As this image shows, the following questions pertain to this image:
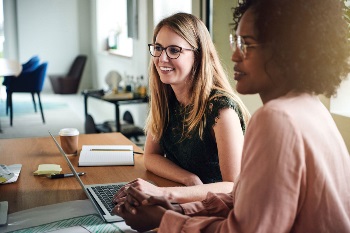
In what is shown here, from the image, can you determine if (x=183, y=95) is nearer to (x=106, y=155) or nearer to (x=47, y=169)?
(x=106, y=155)

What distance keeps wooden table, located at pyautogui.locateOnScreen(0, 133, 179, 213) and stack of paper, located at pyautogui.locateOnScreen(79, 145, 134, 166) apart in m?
0.03

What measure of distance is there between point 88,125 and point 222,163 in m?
3.00

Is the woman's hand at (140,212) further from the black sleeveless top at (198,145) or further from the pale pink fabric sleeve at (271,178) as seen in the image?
the black sleeveless top at (198,145)

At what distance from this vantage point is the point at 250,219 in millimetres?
865

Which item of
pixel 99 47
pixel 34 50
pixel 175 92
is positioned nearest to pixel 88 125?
pixel 175 92

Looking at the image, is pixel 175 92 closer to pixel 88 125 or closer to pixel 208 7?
pixel 208 7

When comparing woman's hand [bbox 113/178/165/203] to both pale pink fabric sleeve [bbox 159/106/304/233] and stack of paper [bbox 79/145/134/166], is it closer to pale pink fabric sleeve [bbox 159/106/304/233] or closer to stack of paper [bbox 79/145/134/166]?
stack of paper [bbox 79/145/134/166]

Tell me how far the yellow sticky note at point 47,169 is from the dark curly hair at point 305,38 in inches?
41.2

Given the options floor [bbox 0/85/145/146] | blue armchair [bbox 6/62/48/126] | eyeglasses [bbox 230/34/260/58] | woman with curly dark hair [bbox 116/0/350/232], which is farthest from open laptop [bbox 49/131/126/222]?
blue armchair [bbox 6/62/48/126]

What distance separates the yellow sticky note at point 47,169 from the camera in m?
1.73

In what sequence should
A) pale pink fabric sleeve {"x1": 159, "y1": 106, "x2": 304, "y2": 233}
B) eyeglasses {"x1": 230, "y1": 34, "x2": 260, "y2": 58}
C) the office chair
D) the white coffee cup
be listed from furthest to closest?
the office chair < the white coffee cup < eyeglasses {"x1": 230, "y1": 34, "x2": 260, "y2": 58} < pale pink fabric sleeve {"x1": 159, "y1": 106, "x2": 304, "y2": 233}

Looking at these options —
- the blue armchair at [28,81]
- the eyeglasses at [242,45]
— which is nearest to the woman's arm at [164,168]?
the eyeglasses at [242,45]

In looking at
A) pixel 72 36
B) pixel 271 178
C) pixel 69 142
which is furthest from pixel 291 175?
pixel 72 36

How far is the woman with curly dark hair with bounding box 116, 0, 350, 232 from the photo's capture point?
849 millimetres
